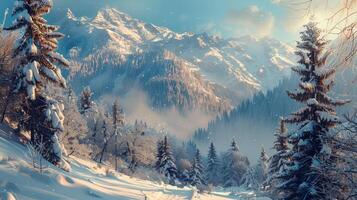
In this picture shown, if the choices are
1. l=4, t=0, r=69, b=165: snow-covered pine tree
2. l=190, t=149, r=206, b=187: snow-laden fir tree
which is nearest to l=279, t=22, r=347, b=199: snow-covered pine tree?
l=4, t=0, r=69, b=165: snow-covered pine tree

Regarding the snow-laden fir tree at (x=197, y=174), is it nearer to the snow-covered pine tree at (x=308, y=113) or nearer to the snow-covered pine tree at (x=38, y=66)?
the snow-covered pine tree at (x=308, y=113)

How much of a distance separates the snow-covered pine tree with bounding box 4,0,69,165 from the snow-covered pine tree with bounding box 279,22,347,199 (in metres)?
11.2

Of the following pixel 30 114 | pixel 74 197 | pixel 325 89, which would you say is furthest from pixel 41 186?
pixel 325 89

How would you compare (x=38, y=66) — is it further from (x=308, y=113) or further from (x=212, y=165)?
(x=212, y=165)

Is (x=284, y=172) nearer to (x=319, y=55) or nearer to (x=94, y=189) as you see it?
(x=319, y=55)

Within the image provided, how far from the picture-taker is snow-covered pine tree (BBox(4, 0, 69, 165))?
22109 millimetres

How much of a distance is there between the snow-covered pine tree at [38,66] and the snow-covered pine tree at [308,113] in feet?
36.8

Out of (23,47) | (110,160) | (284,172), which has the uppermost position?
(23,47)

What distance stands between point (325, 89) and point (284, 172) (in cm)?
457

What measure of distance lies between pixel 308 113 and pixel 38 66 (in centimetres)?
1361

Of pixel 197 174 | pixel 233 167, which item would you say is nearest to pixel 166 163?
pixel 197 174

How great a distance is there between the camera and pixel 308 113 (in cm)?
2239

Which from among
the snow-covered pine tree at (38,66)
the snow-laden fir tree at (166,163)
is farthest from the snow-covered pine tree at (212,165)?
the snow-covered pine tree at (38,66)

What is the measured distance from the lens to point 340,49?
4.13 metres
